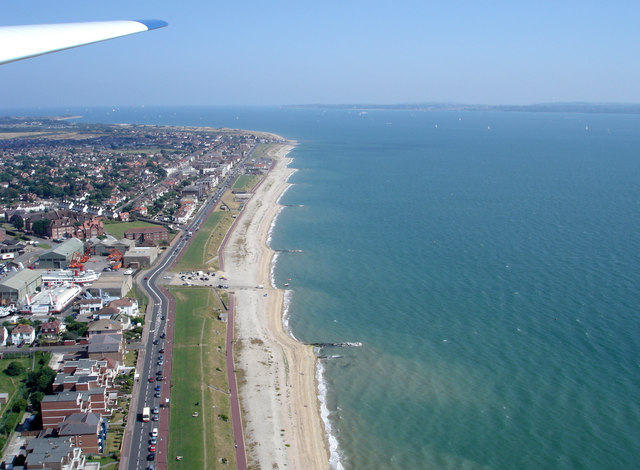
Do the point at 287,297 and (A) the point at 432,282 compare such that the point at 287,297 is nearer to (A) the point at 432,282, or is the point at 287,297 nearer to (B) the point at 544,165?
(A) the point at 432,282

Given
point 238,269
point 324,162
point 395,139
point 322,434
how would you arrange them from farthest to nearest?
1. point 395,139
2. point 324,162
3. point 238,269
4. point 322,434

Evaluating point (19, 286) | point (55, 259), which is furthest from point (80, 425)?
point (55, 259)

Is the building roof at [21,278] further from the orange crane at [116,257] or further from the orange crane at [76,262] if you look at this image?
the orange crane at [116,257]

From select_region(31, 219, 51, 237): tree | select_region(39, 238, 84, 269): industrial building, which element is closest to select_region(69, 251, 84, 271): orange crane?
select_region(39, 238, 84, 269): industrial building

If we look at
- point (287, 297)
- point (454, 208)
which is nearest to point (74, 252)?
point (287, 297)

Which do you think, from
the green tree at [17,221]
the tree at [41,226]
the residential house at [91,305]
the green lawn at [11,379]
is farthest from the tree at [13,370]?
the green tree at [17,221]

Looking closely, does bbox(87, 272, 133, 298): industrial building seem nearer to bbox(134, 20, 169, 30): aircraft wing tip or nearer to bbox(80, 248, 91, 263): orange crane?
bbox(80, 248, 91, 263): orange crane

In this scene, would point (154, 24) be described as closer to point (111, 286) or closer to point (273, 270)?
point (111, 286)
